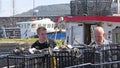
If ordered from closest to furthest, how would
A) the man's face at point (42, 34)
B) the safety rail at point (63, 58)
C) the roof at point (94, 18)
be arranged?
the safety rail at point (63, 58), the man's face at point (42, 34), the roof at point (94, 18)

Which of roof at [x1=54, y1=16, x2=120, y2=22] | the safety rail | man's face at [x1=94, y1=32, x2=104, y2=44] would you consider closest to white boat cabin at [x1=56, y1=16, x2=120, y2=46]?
roof at [x1=54, y1=16, x2=120, y2=22]

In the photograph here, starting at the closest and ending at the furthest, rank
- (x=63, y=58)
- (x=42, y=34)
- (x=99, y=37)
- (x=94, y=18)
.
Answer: (x=63, y=58), (x=99, y=37), (x=42, y=34), (x=94, y=18)

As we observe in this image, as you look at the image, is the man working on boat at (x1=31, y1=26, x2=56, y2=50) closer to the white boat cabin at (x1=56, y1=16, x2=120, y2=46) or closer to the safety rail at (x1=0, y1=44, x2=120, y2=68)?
the safety rail at (x1=0, y1=44, x2=120, y2=68)

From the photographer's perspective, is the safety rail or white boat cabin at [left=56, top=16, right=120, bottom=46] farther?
white boat cabin at [left=56, top=16, right=120, bottom=46]

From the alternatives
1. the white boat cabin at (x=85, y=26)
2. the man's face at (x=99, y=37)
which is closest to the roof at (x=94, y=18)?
the white boat cabin at (x=85, y=26)

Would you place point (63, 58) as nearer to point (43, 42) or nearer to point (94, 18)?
point (43, 42)

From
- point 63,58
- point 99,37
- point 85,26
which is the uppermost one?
Answer: point 99,37

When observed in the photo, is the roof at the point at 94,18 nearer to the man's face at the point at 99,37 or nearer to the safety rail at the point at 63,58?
the man's face at the point at 99,37

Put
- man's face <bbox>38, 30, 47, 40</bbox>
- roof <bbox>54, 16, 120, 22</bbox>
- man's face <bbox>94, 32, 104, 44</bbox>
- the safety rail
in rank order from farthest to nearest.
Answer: roof <bbox>54, 16, 120, 22</bbox>, man's face <bbox>38, 30, 47, 40</bbox>, man's face <bbox>94, 32, 104, 44</bbox>, the safety rail

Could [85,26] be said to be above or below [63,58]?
below

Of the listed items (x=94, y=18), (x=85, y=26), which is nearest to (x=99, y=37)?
(x=94, y=18)

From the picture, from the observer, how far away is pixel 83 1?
18.9 metres

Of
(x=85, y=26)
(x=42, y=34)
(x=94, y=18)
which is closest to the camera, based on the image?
(x=42, y=34)

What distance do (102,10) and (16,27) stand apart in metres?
44.5
